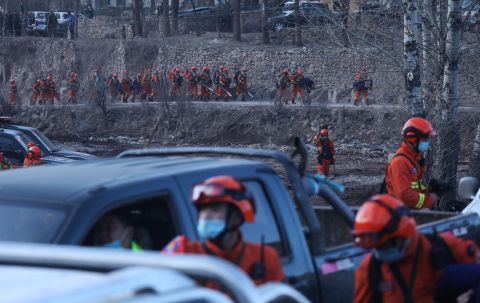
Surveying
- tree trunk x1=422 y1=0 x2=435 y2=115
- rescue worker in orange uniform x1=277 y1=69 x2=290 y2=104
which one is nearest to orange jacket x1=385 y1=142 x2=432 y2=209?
tree trunk x1=422 y1=0 x2=435 y2=115

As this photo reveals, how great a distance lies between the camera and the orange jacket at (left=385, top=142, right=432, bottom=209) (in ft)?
24.8

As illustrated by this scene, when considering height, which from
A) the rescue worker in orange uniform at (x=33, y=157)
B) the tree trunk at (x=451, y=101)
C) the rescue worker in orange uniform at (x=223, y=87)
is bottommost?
the rescue worker in orange uniform at (x=223, y=87)

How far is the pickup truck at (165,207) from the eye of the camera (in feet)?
14.9

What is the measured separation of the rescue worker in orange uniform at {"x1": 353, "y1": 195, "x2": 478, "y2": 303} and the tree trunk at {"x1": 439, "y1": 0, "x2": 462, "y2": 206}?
10.7 metres

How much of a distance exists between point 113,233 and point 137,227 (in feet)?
0.96

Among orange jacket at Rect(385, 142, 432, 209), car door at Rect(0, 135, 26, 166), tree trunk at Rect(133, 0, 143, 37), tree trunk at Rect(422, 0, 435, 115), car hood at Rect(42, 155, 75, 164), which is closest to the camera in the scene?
orange jacket at Rect(385, 142, 432, 209)

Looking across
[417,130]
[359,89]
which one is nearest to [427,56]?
[417,130]

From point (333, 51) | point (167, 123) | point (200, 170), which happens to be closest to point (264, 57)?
point (333, 51)

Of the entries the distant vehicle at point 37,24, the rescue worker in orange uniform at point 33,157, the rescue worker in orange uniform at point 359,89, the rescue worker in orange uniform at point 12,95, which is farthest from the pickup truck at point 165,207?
the distant vehicle at point 37,24

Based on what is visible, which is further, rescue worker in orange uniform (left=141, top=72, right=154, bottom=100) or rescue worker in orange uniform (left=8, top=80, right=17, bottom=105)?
rescue worker in orange uniform (left=8, top=80, right=17, bottom=105)

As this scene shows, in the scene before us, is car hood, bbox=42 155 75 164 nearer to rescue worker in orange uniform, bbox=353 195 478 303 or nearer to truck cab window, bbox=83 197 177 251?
truck cab window, bbox=83 197 177 251

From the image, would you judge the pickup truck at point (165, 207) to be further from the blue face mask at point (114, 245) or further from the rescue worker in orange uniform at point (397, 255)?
the rescue worker in orange uniform at point (397, 255)

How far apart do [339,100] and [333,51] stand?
11.5 ft

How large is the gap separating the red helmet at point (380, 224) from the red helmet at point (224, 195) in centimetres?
49
